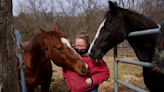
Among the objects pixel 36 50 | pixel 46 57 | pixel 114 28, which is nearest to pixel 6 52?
pixel 114 28

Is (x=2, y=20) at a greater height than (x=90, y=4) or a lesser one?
lesser

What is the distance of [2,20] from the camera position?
193 centimetres

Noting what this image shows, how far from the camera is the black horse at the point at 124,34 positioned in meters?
2.58

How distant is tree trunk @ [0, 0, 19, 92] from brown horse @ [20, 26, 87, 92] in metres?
0.75

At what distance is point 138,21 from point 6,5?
1280 millimetres

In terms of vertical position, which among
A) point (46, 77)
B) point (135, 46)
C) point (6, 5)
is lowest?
point (46, 77)

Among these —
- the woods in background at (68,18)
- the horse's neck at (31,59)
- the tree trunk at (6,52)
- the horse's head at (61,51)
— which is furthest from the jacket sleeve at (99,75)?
the woods in background at (68,18)

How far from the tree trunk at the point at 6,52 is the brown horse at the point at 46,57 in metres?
0.75

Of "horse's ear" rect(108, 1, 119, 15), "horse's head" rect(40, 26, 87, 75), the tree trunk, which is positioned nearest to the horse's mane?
"horse's head" rect(40, 26, 87, 75)

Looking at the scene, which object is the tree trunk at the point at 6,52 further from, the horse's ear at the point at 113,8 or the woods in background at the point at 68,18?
the woods in background at the point at 68,18

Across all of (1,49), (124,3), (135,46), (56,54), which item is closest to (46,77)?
(56,54)

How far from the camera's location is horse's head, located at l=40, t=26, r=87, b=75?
8.87 feet

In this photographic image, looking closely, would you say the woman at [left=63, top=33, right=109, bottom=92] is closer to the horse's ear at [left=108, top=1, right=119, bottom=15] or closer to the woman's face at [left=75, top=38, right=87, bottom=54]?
the woman's face at [left=75, top=38, right=87, bottom=54]

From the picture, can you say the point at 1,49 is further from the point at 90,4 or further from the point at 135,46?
the point at 90,4
